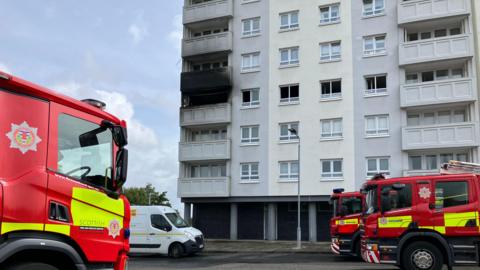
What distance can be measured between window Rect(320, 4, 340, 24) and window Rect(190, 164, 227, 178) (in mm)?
12033

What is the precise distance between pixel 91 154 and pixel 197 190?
2787cm

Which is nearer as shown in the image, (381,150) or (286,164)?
(381,150)

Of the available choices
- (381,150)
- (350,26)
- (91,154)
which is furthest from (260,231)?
(91,154)

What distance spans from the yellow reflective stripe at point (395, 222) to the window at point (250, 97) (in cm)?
2186

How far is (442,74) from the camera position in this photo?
3009 cm

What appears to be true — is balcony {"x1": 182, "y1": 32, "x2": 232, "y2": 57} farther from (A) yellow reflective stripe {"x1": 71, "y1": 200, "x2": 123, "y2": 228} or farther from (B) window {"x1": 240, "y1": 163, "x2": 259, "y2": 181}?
(A) yellow reflective stripe {"x1": 71, "y1": 200, "x2": 123, "y2": 228}

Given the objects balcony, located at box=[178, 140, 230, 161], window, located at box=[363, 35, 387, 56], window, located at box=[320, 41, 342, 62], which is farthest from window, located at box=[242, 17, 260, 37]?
balcony, located at box=[178, 140, 230, 161]

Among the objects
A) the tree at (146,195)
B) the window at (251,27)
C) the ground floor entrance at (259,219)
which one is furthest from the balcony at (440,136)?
the tree at (146,195)

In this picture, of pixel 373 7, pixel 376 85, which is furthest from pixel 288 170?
pixel 373 7

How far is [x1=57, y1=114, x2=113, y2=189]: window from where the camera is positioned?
6.15m

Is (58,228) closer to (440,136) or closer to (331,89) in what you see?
(440,136)

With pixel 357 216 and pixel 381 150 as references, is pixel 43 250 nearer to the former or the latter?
pixel 357 216

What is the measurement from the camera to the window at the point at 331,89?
105 feet

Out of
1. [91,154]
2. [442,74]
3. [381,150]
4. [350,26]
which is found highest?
[350,26]
